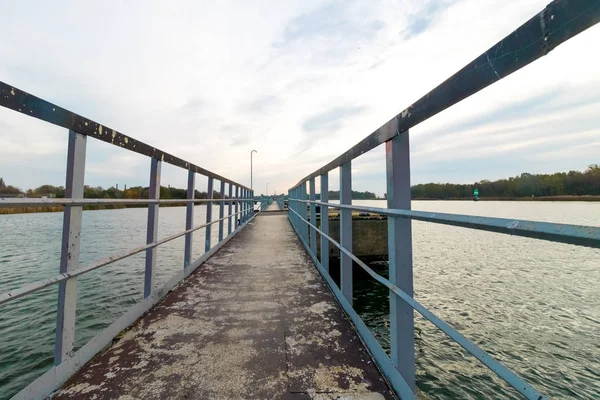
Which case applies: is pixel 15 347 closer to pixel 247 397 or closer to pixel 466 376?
pixel 247 397

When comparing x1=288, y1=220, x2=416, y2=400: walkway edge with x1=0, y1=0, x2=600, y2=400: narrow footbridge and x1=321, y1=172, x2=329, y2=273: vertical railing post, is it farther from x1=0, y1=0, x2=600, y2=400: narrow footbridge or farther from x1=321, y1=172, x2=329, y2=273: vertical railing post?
x1=321, y1=172, x2=329, y2=273: vertical railing post

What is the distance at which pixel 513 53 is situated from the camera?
0.82m

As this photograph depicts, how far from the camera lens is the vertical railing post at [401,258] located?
56.8 inches

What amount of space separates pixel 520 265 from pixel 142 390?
14.4m

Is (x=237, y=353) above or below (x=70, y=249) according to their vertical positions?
below

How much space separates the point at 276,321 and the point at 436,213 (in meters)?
1.57

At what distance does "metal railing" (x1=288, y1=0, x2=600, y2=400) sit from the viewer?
0.69 m

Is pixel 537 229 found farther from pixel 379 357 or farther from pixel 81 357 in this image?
pixel 81 357

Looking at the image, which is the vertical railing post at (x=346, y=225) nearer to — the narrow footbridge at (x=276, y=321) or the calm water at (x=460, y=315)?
the narrow footbridge at (x=276, y=321)

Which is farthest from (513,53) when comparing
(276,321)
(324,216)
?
(324,216)

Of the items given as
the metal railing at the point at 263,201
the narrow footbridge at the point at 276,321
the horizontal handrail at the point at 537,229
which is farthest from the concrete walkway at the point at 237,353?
the metal railing at the point at 263,201

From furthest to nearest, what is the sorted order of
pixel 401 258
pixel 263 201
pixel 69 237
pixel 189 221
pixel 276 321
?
pixel 263 201
pixel 189 221
pixel 276 321
pixel 69 237
pixel 401 258

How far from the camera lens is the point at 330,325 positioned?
2123mm

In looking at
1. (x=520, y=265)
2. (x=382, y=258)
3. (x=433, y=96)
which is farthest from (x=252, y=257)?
(x=520, y=265)
